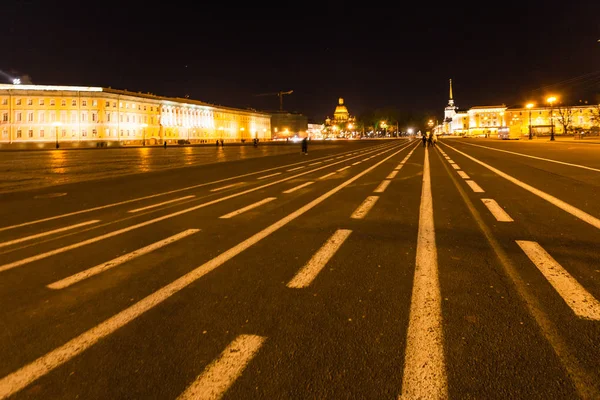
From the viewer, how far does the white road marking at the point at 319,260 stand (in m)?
4.80

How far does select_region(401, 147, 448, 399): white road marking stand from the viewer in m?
2.82

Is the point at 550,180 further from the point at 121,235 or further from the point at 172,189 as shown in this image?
the point at 121,235

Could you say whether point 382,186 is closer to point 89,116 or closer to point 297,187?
point 297,187

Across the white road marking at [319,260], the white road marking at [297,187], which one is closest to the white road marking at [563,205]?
the white road marking at [319,260]

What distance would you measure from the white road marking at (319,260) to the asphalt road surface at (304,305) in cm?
3

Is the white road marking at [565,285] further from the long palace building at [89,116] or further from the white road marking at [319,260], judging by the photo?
the long palace building at [89,116]

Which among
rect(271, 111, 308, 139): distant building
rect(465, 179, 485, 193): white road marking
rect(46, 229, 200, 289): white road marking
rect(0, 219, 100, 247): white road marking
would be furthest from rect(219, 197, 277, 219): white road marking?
rect(271, 111, 308, 139): distant building

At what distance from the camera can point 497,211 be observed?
8.89 meters

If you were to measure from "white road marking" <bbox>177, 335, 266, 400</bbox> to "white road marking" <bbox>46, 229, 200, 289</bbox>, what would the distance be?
259 cm

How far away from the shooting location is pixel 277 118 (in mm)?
189625

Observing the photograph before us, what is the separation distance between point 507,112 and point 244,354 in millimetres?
187734

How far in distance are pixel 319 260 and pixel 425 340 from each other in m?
2.34

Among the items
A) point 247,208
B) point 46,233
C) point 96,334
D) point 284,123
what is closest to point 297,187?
point 247,208

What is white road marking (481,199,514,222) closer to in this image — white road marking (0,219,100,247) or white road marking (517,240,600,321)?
white road marking (517,240,600,321)
